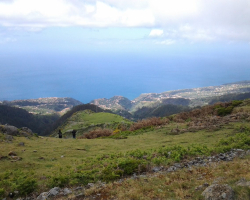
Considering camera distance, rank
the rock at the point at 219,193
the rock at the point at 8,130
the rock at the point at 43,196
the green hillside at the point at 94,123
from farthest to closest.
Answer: the green hillside at the point at 94,123 < the rock at the point at 8,130 < the rock at the point at 43,196 < the rock at the point at 219,193

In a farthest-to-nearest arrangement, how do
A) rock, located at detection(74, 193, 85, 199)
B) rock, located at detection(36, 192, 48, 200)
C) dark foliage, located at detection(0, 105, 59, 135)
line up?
dark foliage, located at detection(0, 105, 59, 135)
rock, located at detection(36, 192, 48, 200)
rock, located at detection(74, 193, 85, 199)

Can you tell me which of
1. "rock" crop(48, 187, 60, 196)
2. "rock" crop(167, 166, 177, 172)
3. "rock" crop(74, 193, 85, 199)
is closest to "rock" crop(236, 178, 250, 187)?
"rock" crop(167, 166, 177, 172)

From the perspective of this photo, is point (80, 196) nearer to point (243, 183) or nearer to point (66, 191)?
point (66, 191)

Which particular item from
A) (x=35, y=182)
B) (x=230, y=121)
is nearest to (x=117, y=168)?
(x=35, y=182)

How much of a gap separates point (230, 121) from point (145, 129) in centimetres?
900

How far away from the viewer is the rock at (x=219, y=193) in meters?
5.41

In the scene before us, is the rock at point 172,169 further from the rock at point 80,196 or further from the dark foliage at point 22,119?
the dark foliage at point 22,119

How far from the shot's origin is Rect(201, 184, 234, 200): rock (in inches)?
213

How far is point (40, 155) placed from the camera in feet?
44.5

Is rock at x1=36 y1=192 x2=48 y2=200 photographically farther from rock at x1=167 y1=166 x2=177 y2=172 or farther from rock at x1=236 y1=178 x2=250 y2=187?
rock at x1=236 y1=178 x2=250 y2=187

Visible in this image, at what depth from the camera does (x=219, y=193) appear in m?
5.53

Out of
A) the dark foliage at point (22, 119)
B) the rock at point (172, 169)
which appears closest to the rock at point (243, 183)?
the rock at point (172, 169)

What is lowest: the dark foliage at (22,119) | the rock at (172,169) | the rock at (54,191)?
the dark foliage at (22,119)

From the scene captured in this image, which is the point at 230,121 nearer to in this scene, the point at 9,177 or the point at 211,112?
the point at 211,112
